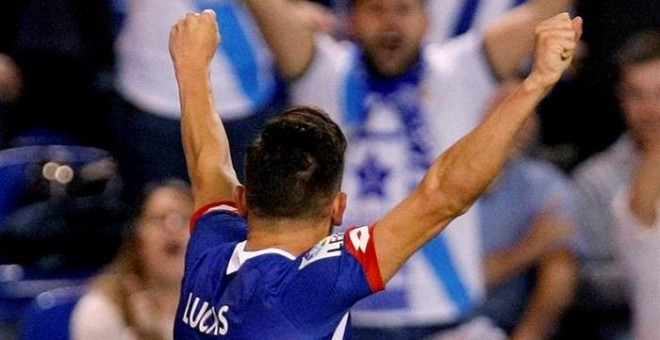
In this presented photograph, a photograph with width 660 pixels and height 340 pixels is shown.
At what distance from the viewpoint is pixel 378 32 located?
5.21 m

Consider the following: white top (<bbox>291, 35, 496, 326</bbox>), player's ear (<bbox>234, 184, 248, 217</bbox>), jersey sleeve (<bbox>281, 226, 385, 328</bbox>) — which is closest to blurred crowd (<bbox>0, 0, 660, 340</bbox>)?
white top (<bbox>291, 35, 496, 326</bbox>)

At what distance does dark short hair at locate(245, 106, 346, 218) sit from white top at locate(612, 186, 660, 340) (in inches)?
76.8

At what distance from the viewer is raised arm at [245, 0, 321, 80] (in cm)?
514

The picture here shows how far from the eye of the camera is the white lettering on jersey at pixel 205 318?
337cm

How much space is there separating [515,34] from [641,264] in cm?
79

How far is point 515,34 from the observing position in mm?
5262

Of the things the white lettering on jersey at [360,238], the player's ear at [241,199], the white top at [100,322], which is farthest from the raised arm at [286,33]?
the white lettering on jersey at [360,238]

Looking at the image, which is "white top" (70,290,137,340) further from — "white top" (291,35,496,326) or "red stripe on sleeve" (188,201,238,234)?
"red stripe on sleeve" (188,201,238,234)

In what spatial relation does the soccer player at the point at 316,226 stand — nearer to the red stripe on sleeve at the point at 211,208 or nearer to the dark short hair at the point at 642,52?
the red stripe on sleeve at the point at 211,208

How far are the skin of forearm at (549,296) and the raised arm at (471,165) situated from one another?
7.11 feet

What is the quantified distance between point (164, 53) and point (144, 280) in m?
0.88

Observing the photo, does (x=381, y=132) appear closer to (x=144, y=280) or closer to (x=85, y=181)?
(x=144, y=280)

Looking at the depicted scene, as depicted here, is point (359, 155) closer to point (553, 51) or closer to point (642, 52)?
point (642, 52)

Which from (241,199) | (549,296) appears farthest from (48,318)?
(241,199)
